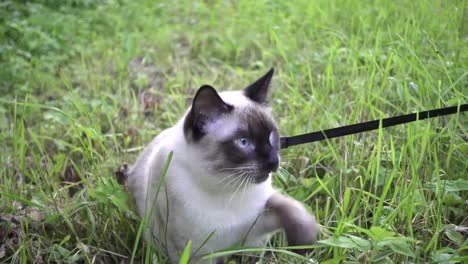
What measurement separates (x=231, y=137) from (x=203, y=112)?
17 cm

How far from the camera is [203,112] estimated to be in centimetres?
254

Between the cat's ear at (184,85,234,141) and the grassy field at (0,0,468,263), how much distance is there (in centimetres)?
58

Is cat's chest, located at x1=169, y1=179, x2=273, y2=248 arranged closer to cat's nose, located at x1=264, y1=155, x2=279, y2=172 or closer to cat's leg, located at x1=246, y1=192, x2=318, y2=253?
cat's leg, located at x1=246, y1=192, x2=318, y2=253

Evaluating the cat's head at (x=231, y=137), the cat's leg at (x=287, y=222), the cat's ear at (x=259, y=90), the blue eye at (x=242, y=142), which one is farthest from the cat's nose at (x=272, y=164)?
the cat's ear at (x=259, y=90)

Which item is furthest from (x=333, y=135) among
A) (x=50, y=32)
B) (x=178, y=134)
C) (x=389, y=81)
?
(x=50, y=32)

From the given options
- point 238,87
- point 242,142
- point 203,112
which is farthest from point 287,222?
point 238,87

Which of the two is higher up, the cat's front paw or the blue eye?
the blue eye

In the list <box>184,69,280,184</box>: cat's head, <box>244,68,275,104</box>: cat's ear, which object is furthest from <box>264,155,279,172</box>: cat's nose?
<box>244,68,275,104</box>: cat's ear

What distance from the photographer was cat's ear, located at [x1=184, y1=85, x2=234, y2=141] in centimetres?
248

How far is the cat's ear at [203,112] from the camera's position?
2.48 meters

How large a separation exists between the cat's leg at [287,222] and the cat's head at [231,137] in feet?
0.71

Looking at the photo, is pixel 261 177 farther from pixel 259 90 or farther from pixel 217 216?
pixel 259 90

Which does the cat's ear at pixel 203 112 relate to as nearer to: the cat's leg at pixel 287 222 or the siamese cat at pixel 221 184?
the siamese cat at pixel 221 184

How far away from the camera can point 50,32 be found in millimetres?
5555
